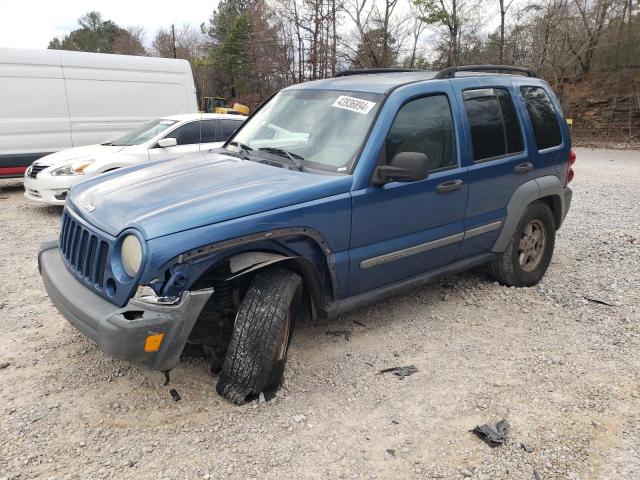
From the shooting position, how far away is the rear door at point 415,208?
3.43 m

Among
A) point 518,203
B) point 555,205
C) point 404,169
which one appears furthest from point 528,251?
point 404,169

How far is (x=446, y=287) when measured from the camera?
4859 mm

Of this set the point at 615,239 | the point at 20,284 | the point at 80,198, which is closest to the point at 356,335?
the point at 80,198

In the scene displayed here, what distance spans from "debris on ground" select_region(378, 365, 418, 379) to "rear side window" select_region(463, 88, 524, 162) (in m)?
1.67

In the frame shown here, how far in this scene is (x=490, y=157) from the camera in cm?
419

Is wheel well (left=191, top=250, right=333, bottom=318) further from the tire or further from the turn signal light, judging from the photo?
the tire

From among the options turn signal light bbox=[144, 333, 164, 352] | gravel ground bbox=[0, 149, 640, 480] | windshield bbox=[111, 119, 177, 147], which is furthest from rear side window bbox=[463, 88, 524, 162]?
windshield bbox=[111, 119, 177, 147]

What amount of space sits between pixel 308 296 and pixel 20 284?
298 centimetres

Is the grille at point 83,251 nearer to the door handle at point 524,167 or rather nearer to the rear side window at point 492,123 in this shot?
the rear side window at point 492,123

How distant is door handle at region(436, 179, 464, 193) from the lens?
3.78m

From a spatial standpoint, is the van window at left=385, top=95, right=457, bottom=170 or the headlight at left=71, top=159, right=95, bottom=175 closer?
the van window at left=385, top=95, right=457, bottom=170

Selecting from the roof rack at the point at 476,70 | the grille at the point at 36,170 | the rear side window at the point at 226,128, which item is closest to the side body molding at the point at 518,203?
the roof rack at the point at 476,70

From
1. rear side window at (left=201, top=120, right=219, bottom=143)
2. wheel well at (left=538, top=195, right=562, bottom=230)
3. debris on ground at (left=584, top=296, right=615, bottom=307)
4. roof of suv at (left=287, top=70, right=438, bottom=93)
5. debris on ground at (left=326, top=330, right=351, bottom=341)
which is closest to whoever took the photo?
roof of suv at (left=287, top=70, right=438, bottom=93)

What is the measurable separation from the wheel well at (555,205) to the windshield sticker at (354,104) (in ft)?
7.10
